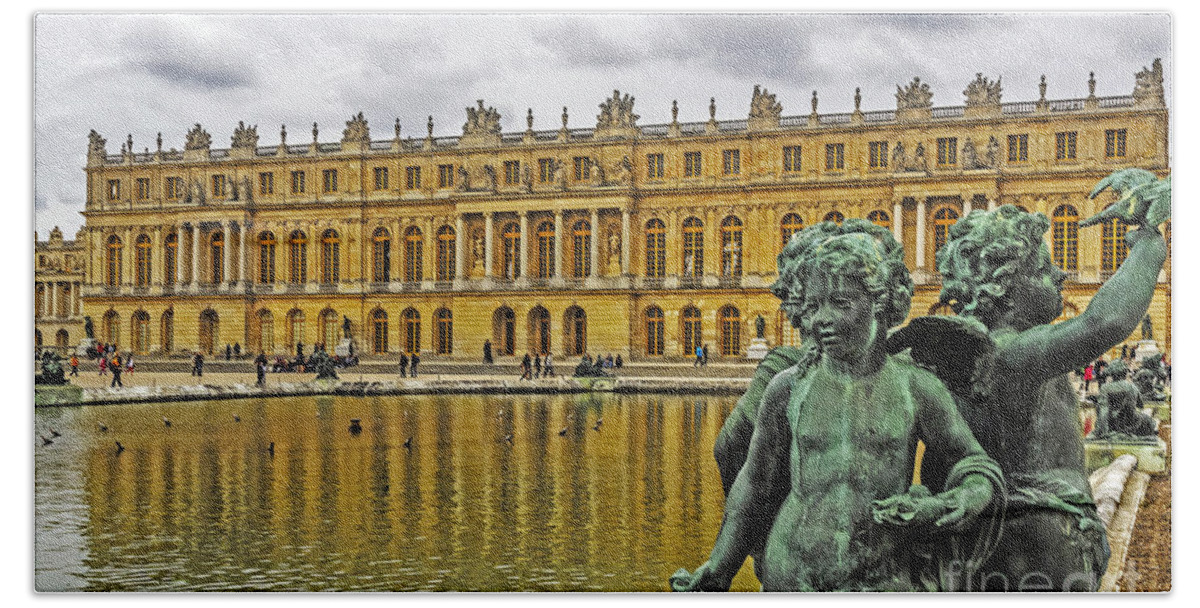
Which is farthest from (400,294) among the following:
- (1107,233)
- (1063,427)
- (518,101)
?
(1063,427)

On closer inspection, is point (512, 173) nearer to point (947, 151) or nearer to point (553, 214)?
point (553, 214)

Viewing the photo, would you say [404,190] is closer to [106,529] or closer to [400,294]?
[400,294]

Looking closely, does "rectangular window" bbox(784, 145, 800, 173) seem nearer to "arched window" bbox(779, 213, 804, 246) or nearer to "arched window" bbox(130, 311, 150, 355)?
"arched window" bbox(779, 213, 804, 246)

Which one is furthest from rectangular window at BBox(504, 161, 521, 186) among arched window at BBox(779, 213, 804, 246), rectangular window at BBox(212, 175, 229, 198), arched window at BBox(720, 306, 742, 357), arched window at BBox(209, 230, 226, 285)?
arched window at BBox(209, 230, 226, 285)

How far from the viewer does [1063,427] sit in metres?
4.46

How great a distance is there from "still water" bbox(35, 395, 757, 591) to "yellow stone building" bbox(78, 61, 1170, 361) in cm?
114

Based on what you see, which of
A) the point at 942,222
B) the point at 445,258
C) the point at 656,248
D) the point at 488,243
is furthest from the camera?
the point at 656,248

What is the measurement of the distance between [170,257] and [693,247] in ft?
19.9

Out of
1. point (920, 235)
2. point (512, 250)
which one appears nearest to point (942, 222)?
point (920, 235)

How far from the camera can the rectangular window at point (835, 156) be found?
1229 cm

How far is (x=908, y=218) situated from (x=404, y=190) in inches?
246

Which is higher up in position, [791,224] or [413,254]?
[791,224]

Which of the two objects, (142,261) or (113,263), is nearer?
(113,263)

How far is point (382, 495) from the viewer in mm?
10180
